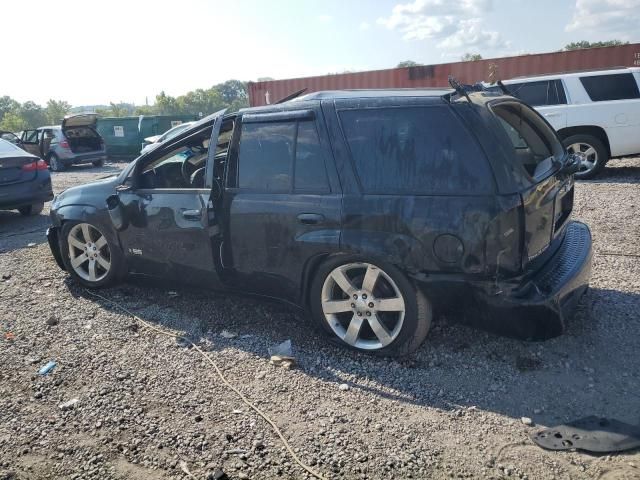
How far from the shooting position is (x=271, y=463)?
256 cm

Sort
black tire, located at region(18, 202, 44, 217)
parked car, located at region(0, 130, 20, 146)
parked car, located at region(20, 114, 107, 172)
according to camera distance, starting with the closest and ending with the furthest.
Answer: black tire, located at region(18, 202, 44, 217)
parked car, located at region(0, 130, 20, 146)
parked car, located at region(20, 114, 107, 172)

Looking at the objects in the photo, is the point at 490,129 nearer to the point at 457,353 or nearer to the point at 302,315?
the point at 457,353

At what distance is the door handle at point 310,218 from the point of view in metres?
3.43

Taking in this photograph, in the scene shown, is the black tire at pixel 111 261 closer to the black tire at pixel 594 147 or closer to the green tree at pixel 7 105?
the black tire at pixel 594 147

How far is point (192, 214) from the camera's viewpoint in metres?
4.04

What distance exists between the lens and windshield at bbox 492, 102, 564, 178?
3531mm

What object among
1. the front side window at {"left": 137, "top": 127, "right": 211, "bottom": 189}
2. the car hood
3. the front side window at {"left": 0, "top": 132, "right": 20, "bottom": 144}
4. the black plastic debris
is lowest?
the black plastic debris

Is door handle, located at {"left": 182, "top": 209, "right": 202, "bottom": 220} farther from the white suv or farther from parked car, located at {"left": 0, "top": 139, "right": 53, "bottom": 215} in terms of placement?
the white suv

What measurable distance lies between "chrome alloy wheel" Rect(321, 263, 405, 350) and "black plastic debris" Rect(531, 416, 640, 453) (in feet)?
3.53

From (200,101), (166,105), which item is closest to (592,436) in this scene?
(166,105)

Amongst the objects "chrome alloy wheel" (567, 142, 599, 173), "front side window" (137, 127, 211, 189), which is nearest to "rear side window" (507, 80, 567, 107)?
"chrome alloy wheel" (567, 142, 599, 173)

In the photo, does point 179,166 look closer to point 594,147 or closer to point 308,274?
point 308,274

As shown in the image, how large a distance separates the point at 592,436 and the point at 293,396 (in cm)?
163

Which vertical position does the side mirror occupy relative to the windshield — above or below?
below
